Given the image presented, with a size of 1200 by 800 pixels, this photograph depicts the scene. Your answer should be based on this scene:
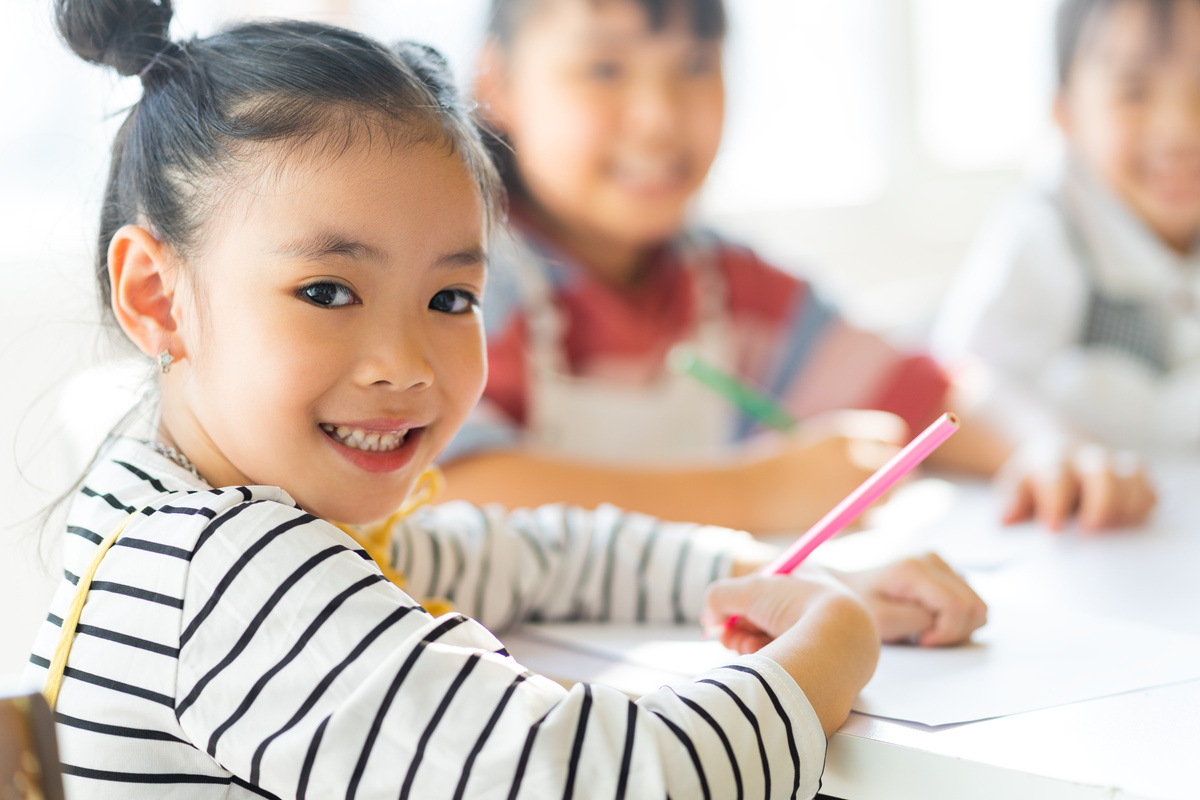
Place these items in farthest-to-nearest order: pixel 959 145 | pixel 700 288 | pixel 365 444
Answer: pixel 959 145, pixel 700 288, pixel 365 444

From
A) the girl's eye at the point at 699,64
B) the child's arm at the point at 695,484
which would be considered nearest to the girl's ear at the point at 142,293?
the child's arm at the point at 695,484

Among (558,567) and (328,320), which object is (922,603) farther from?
(328,320)

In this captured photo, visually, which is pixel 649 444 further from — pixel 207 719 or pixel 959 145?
pixel 959 145

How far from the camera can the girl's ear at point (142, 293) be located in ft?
1.64

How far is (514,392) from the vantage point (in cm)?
95

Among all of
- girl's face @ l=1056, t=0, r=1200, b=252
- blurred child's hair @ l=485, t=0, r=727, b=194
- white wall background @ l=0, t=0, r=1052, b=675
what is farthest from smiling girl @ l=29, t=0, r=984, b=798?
white wall background @ l=0, t=0, r=1052, b=675

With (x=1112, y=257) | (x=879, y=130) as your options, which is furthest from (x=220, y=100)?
(x=879, y=130)


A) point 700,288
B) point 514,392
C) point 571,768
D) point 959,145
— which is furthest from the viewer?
point 959,145

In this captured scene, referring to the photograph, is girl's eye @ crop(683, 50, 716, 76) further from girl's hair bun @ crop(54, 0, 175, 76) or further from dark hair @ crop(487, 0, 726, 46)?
girl's hair bun @ crop(54, 0, 175, 76)

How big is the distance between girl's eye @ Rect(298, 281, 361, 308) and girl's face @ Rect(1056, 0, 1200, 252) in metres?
0.96

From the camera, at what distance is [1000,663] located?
0.50 metres

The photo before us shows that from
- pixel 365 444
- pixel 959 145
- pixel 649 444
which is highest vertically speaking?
pixel 959 145

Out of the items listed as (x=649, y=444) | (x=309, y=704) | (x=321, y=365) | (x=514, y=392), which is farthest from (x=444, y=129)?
(x=649, y=444)

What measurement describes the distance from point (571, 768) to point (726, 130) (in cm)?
84
